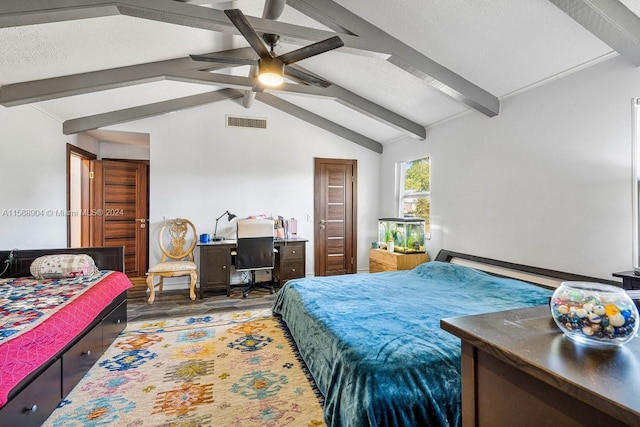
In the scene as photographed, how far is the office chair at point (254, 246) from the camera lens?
14.7 feet

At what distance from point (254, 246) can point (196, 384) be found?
8.10ft

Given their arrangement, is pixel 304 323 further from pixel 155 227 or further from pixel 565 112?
pixel 155 227

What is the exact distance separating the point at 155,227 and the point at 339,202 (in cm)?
312

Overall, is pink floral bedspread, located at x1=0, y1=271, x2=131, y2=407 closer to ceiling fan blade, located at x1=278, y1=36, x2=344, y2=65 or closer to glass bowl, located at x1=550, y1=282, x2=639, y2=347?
glass bowl, located at x1=550, y1=282, x2=639, y2=347

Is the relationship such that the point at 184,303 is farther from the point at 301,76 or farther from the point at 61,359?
the point at 301,76

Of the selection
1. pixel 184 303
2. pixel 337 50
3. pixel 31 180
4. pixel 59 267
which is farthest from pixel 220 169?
pixel 337 50

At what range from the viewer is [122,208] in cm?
555

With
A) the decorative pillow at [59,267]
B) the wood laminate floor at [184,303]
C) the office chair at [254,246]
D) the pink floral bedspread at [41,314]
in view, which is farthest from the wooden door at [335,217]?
the decorative pillow at [59,267]

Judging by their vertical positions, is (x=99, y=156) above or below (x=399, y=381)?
above

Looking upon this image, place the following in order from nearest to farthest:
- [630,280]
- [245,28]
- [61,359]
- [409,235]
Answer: [61,359] < [630,280] < [245,28] < [409,235]

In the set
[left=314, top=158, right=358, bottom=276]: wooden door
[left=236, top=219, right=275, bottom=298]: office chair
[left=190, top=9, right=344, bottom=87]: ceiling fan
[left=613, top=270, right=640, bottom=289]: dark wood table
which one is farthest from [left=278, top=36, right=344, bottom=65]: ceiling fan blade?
[left=314, top=158, right=358, bottom=276]: wooden door

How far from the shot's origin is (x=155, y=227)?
483 centimetres

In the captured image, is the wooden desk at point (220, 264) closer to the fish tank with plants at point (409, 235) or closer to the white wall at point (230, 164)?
the white wall at point (230, 164)

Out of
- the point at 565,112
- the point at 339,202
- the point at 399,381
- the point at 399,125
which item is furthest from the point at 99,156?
the point at 565,112
